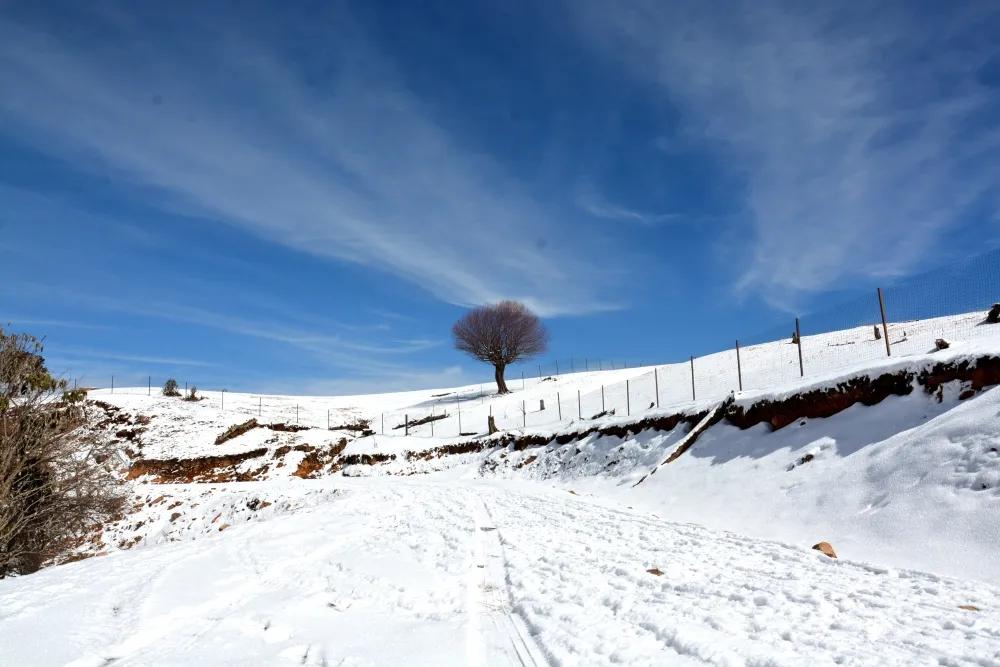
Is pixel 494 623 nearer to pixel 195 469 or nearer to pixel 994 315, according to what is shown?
pixel 994 315

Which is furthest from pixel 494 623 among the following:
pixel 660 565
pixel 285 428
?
pixel 285 428

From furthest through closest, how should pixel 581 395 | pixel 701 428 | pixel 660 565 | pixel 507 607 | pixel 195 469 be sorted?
pixel 581 395
pixel 195 469
pixel 701 428
pixel 660 565
pixel 507 607

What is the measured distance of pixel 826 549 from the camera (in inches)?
275

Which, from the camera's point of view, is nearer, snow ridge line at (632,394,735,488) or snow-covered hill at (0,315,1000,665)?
snow-covered hill at (0,315,1000,665)

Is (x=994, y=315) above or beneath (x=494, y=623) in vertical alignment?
above

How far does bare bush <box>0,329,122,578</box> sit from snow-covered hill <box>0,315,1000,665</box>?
175 inches

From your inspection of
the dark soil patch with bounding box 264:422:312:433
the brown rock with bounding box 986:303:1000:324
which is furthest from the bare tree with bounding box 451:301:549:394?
the brown rock with bounding box 986:303:1000:324

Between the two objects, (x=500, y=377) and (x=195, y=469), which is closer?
(x=195, y=469)

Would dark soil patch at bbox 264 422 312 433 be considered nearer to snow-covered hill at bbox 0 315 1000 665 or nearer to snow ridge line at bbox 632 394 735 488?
snow-covered hill at bbox 0 315 1000 665

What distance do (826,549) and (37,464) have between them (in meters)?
15.7

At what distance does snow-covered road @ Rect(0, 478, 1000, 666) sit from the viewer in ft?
13.4

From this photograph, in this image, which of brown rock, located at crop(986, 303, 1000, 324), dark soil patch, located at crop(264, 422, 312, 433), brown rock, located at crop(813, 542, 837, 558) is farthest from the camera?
dark soil patch, located at crop(264, 422, 312, 433)

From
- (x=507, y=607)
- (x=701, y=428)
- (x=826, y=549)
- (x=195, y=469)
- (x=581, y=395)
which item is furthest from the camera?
(x=581, y=395)

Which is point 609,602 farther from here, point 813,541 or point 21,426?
point 21,426
